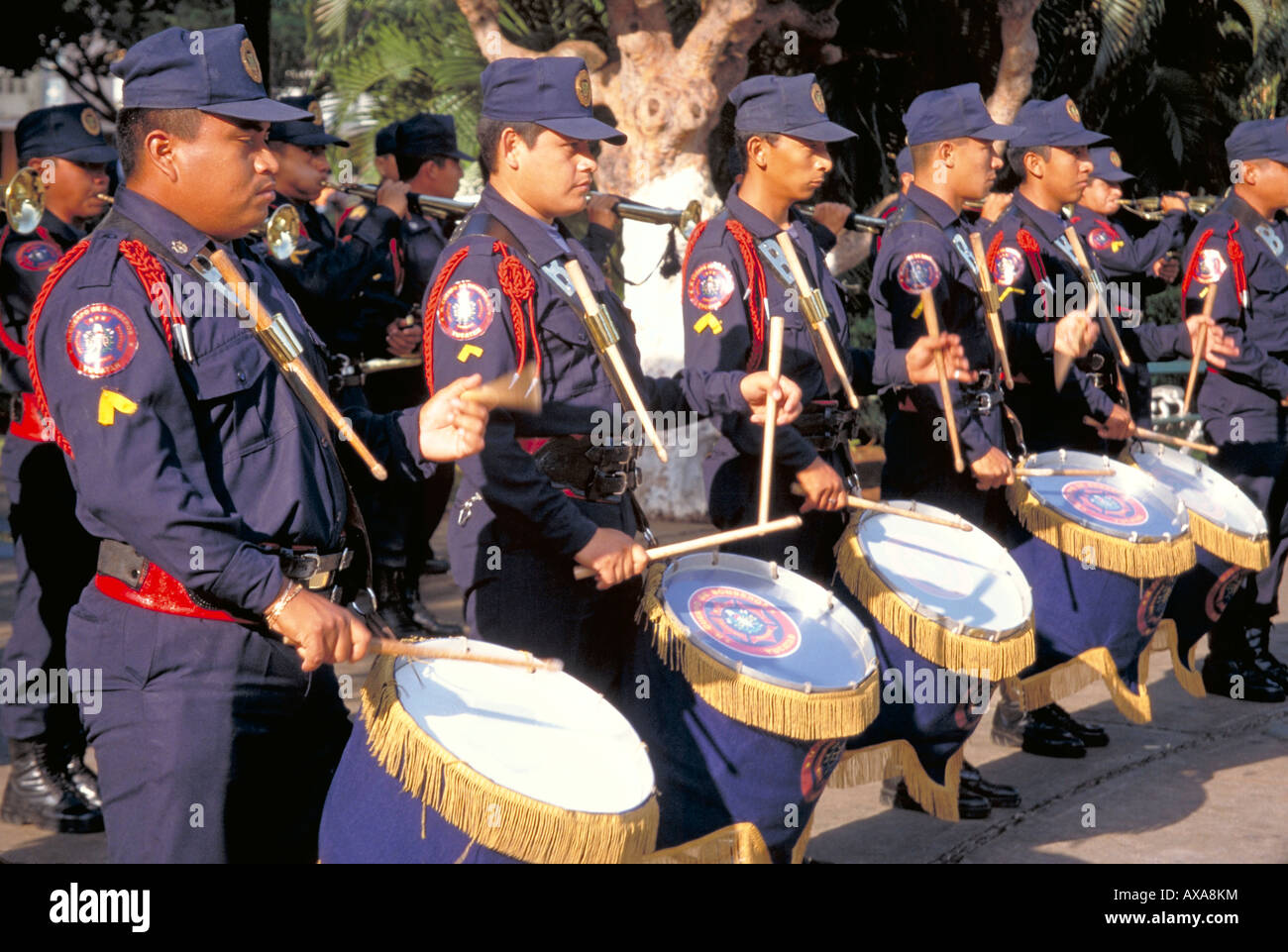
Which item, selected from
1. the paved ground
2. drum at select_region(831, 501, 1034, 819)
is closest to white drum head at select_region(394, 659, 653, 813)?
drum at select_region(831, 501, 1034, 819)

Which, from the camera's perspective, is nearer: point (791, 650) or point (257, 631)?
point (257, 631)

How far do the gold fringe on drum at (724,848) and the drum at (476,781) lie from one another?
0.60 metres

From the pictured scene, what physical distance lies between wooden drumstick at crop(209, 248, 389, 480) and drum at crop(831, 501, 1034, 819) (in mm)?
1655

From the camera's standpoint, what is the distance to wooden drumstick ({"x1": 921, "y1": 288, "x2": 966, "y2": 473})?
4695 millimetres

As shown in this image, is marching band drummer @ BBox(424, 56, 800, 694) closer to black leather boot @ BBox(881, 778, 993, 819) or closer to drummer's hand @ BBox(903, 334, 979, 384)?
drummer's hand @ BBox(903, 334, 979, 384)

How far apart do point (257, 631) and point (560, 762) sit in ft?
2.00

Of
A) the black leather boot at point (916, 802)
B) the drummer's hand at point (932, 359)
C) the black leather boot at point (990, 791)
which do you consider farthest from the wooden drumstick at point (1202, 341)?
the black leather boot at point (916, 802)

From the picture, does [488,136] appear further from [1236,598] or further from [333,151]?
[333,151]

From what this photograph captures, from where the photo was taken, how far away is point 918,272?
5230 millimetres

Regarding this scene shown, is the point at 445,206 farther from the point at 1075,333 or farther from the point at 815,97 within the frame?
the point at 1075,333

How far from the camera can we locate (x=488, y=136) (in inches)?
154

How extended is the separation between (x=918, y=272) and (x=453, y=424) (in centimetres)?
259

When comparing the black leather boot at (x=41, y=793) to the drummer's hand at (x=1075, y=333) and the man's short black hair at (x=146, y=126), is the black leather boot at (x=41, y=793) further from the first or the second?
the drummer's hand at (x=1075, y=333)
